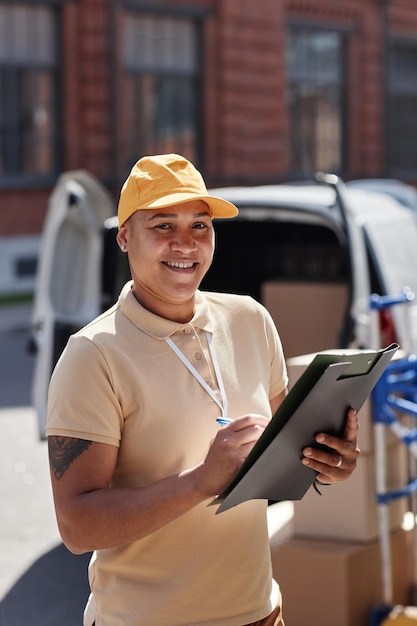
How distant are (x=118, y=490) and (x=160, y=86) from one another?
795 inches

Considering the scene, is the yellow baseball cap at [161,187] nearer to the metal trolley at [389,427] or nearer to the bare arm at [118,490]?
the bare arm at [118,490]

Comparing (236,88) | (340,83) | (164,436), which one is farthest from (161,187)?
(340,83)

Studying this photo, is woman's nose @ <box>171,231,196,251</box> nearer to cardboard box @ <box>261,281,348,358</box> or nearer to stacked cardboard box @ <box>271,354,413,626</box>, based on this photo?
stacked cardboard box @ <box>271,354,413,626</box>

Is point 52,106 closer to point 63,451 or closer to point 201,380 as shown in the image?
point 201,380

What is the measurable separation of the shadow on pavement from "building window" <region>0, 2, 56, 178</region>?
14.2 m

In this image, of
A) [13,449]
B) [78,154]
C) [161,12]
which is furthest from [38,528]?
[161,12]

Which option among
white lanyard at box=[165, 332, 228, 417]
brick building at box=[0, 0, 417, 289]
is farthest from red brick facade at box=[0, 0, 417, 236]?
white lanyard at box=[165, 332, 228, 417]

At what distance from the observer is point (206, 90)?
73.6 feet

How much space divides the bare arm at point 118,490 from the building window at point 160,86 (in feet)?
62.4

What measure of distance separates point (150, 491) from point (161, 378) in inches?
9.6

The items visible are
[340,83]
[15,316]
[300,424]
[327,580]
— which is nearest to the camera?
[300,424]

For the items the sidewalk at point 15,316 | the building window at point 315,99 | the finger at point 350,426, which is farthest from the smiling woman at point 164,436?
the building window at point 315,99

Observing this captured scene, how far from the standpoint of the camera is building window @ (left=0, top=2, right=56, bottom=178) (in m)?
19.4

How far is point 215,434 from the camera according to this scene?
2.40 meters
